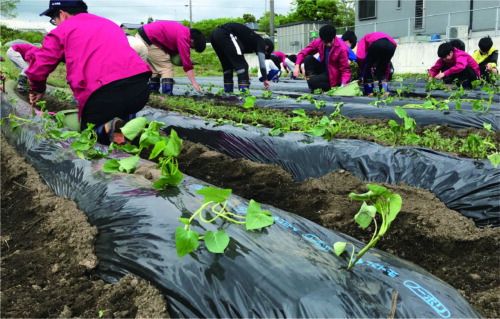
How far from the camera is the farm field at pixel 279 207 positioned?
143 cm

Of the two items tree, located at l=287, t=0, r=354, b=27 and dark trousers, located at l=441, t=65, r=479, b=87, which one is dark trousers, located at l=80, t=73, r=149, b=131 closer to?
dark trousers, located at l=441, t=65, r=479, b=87

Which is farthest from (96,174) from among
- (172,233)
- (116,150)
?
(172,233)

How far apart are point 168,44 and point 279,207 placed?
519cm

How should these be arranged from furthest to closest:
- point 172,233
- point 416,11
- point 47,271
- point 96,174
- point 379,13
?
point 379,13 < point 416,11 < point 96,174 < point 47,271 < point 172,233

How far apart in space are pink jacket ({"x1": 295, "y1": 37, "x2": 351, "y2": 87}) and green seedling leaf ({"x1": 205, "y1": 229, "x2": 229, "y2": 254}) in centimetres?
616

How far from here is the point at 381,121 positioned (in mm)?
4609

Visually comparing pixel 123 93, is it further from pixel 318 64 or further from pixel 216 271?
pixel 318 64

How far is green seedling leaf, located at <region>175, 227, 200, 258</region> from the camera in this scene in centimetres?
125

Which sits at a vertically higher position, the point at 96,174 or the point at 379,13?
the point at 379,13

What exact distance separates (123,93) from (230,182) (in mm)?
1079

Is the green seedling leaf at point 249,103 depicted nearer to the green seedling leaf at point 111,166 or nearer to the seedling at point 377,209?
the green seedling leaf at point 111,166

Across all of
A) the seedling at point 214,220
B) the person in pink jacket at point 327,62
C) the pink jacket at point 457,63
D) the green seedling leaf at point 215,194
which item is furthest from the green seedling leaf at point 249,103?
the pink jacket at point 457,63

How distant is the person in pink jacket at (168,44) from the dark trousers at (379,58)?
2889 millimetres

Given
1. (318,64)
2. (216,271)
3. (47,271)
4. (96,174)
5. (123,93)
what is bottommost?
(47,271)
